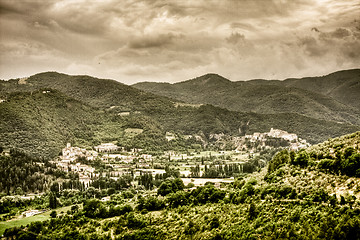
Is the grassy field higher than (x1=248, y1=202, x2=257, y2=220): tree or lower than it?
lower

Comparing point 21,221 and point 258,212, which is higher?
point 258,212

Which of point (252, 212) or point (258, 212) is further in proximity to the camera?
point (252, 212)

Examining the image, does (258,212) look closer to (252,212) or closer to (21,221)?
(252,212)

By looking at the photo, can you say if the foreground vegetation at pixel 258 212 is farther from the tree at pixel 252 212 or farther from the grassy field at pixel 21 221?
the grassy field at pixel 21 221

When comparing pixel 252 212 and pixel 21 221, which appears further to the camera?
Answer: pixel 21 221

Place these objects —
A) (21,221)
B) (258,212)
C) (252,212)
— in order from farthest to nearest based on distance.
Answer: (21,221), (252,212), (258,212)

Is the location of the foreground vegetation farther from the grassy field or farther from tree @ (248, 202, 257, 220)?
the grassy field

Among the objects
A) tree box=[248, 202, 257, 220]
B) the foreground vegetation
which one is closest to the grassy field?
the foreground vegetation

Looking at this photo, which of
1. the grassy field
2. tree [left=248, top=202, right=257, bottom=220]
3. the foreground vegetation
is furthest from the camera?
the grassy field

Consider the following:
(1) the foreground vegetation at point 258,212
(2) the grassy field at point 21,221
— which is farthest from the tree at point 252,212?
(2) the grassy field at point 21,221

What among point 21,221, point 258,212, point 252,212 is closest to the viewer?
point 258,212

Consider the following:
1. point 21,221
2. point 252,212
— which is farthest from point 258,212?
point 21,221

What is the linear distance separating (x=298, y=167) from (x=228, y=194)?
12.9 m

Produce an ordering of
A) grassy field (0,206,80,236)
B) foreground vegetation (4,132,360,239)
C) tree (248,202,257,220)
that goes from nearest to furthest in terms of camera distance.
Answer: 1. foreground vegetation (4,132,360,239)
2. tree (248,202,257,220)
3. grassy field (0,206,80,236)
